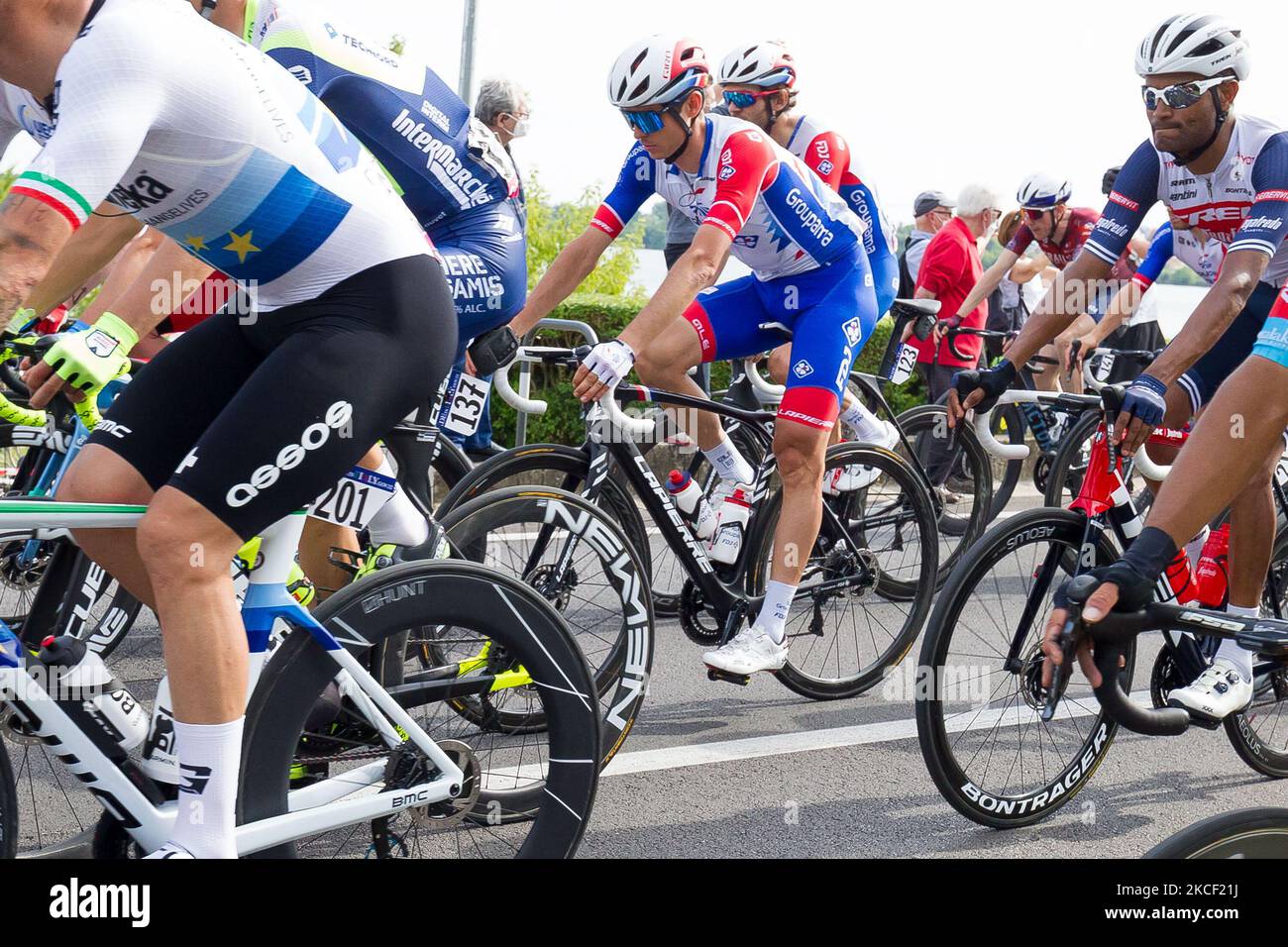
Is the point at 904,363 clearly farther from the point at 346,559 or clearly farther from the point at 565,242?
the point at 565,242

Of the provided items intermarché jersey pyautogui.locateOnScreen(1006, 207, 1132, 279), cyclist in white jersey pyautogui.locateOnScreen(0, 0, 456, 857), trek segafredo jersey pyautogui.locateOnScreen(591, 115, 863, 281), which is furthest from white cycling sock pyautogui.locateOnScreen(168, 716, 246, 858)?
intermarché jersey pyautogui.locateOnScreen(1006, 207, 1132, 279)

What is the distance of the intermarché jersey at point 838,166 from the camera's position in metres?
7.00

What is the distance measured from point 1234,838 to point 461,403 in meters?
3.18

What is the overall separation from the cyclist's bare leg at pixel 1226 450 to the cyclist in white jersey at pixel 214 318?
58.2 inches

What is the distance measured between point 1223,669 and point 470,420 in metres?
2.55

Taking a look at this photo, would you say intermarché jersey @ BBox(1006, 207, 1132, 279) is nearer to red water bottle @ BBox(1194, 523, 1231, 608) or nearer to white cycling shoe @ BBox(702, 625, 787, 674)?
red water bottle @ BBox(1194, 523, 1231, 608)

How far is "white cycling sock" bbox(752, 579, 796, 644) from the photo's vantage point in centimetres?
469

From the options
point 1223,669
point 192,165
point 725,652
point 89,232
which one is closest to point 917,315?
point 725,652

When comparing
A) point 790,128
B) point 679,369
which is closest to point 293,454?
point 679,369

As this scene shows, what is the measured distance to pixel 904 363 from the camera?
756 cm

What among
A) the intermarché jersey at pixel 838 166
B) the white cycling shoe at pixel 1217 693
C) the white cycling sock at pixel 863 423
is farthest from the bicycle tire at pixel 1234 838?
the intermarché jersey at pixel 838 166

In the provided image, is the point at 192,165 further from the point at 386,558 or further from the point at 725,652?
the point at 725,652

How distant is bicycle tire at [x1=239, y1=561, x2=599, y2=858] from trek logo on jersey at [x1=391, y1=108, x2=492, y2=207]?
2.14 metres
